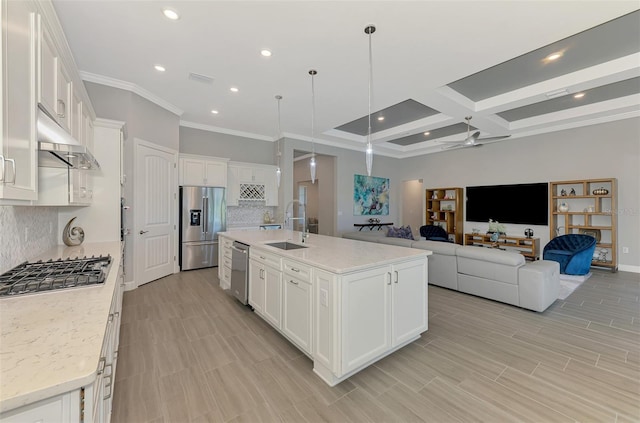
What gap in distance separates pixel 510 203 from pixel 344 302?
→ 21.8 ft

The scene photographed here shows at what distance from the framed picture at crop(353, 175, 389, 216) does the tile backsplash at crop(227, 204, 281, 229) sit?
2.59 metres

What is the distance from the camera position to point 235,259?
3.44 m

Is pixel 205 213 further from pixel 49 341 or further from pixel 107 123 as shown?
pixel 49 341

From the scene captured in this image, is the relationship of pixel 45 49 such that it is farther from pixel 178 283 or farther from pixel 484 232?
pixel 484 232

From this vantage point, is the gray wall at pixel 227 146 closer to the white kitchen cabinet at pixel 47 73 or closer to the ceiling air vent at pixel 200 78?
the ceiling air vent at pixel 200 78

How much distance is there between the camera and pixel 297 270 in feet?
7.67

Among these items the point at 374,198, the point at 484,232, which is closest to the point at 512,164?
the point at 484,232

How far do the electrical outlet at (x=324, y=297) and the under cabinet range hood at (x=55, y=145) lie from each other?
187cm

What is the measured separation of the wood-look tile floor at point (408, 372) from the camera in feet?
5.71

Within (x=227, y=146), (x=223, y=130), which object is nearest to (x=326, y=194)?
(x=227, y=146)

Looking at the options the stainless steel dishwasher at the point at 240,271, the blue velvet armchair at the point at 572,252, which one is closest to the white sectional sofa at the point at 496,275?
the blue velvet armchair at the point at 572,252

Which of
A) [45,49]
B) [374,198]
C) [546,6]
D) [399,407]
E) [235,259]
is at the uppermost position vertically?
[546,6]

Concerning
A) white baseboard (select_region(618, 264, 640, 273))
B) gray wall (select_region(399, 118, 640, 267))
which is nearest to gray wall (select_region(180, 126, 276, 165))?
gray wall (select_region(399, 118, 640, 267))

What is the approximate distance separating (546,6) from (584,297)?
12.6 feet
